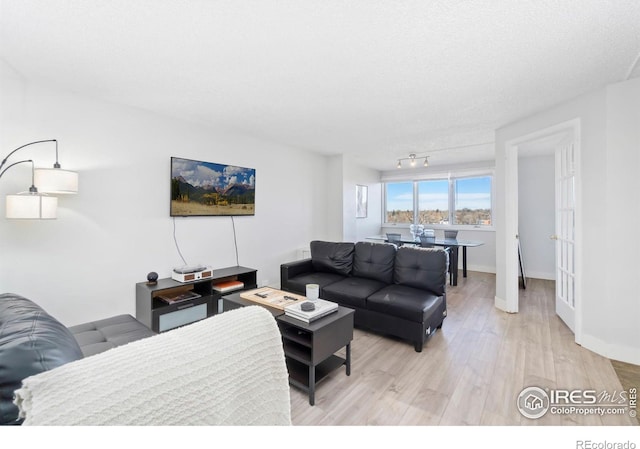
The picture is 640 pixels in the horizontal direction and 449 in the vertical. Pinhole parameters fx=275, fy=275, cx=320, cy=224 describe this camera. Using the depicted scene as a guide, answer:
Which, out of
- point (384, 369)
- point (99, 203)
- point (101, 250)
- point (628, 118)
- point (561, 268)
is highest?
point (628, 118)

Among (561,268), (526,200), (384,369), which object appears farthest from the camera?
(526,200)

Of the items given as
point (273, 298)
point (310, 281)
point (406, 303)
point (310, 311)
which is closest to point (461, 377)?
point (406, 303)

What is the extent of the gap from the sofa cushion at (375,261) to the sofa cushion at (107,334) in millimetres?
2261

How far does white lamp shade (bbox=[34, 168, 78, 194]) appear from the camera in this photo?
7.06 feet

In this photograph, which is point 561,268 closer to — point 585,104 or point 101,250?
point 585,104

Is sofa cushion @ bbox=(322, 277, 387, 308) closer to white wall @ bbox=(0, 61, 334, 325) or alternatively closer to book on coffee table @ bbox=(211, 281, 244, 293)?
book on coffee table @ bbox=(211, 281, 244, 293)

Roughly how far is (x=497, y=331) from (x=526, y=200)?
354 cm

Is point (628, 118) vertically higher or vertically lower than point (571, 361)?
higher

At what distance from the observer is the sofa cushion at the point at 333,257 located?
3.54 metres

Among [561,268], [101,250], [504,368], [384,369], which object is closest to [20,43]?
[101,250]

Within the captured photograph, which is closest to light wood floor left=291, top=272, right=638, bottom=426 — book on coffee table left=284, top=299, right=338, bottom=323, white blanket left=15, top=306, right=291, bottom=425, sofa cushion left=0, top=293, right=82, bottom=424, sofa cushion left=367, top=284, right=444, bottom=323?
A: sofa cushion left=367, top=284, right=444, bottom=323

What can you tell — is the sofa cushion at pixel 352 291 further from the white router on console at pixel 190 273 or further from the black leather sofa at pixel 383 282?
the white router on console at pixel 190 273

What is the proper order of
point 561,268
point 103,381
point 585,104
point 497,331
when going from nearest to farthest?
point 103,381
point 585,104
point 497,331
point 561,268

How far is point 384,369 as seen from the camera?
2229mm
